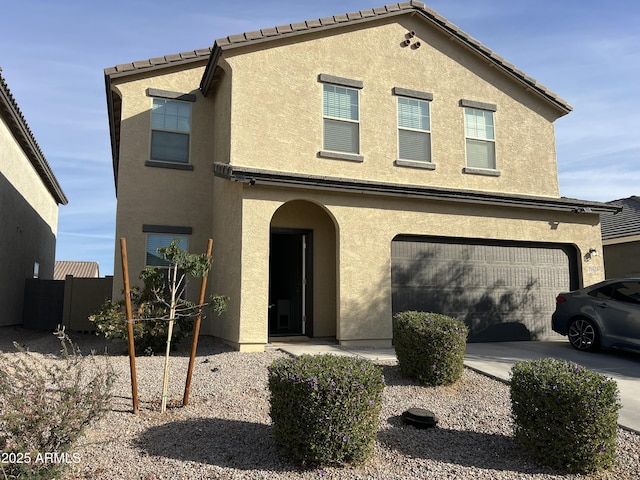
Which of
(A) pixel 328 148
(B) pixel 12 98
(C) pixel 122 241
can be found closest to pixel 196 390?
(C) pixel 122 241

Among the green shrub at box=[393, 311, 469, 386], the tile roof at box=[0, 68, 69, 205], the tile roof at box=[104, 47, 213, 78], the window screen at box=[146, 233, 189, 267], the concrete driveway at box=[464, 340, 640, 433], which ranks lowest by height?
the concrete driveway at box=[464, 340, 640, 433]

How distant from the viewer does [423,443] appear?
514cm

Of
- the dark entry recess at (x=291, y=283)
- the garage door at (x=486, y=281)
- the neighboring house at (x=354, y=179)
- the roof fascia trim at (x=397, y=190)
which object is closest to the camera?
the roof fascia trim at (x=397, y=190)

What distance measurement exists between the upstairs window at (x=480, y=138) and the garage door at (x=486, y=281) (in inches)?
86.4

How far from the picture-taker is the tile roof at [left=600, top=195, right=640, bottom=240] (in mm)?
16953

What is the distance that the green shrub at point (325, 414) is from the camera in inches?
173

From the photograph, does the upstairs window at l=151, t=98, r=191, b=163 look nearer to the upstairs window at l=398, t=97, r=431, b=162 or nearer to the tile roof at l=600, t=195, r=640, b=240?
the upstairs window at l=398, t=97, r=431, b=162

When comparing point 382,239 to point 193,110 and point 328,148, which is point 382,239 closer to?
point 328,148

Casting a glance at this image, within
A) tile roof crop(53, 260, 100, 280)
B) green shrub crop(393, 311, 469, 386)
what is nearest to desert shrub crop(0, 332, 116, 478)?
green shrub crop(393, 311, 469, 386)

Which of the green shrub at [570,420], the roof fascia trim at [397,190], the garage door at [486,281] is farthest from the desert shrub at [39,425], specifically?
the garage door at [486,281]

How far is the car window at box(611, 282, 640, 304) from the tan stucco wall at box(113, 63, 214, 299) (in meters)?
9.29

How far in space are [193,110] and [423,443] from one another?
33.9 ft

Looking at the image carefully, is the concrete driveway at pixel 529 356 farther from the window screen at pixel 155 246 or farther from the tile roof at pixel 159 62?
the tile roof at pixel 159 62

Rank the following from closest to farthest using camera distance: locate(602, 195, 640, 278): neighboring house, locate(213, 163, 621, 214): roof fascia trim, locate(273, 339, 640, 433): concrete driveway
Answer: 1. locate(273, 339, 640, 433): concrete driveway
2. locate(213, 163, 621, 214): roof fascia trim
3. locate(602, 195, 640, 278): neighboring house
